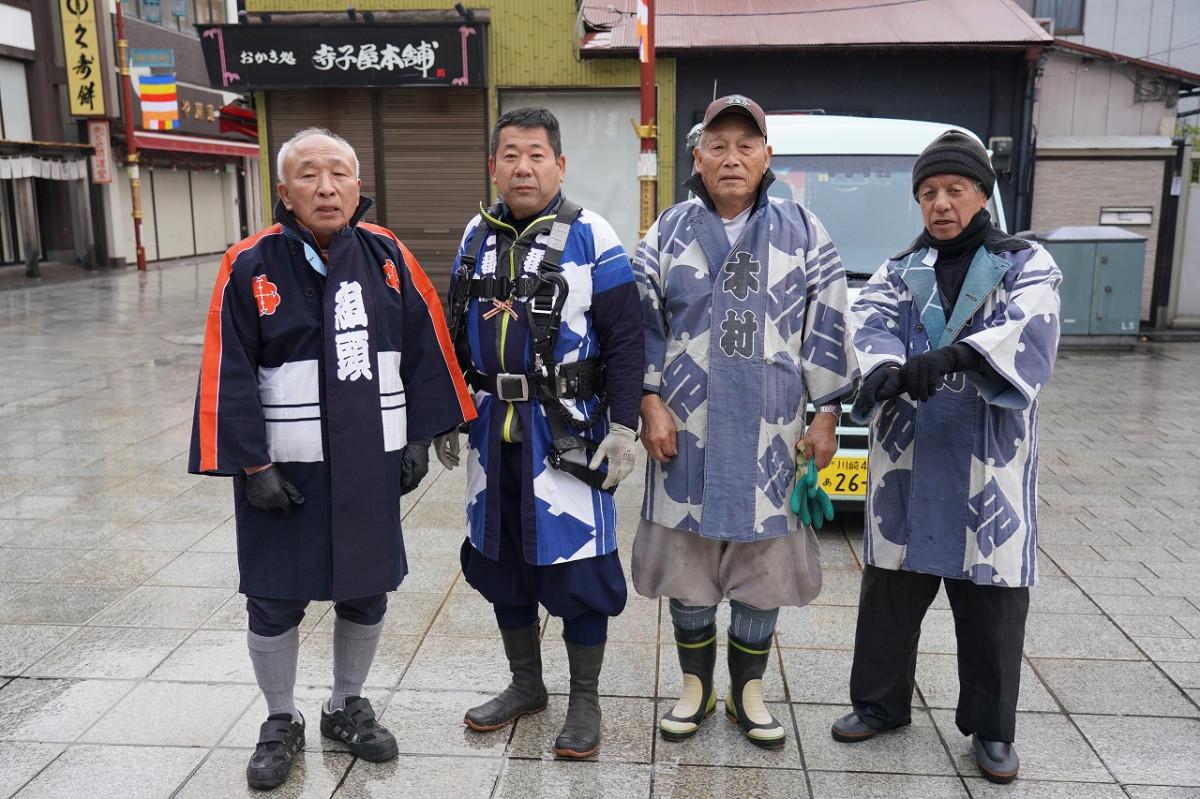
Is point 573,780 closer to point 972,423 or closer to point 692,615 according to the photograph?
point 692,615

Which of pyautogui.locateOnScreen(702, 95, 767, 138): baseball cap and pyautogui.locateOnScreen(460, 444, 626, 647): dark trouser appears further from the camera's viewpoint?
pyautogui.locateOnScreen(460, 444, 626, 647): dark trouser

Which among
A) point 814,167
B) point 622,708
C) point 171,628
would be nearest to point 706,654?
point 622,708

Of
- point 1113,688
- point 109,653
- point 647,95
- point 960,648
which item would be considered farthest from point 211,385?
point 647,95

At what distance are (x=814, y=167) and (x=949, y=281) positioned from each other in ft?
10.8

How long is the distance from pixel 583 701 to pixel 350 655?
794 mm

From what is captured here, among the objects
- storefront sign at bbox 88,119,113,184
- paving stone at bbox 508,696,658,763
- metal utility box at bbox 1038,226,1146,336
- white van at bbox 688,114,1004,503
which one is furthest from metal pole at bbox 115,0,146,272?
paving stone at bbox 508,696,658,763

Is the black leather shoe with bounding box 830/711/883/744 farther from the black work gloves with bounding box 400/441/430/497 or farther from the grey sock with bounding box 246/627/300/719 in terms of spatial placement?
the grey sock with bounding box 246/627/300/719

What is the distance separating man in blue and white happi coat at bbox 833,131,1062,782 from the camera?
9.61ft

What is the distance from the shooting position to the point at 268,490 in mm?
2955

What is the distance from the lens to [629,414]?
126 inches

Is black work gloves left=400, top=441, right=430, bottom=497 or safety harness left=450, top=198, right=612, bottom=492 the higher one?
safety harness left=450, top=198, right=612, bottom=492

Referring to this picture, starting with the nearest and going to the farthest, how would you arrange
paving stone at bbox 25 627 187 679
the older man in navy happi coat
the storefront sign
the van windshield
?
the older man in navy happi coat → paving stone at bbox 25 627 187 679 → the van windshield → the storefront sign

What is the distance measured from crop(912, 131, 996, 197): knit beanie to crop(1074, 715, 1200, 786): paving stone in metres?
1.84

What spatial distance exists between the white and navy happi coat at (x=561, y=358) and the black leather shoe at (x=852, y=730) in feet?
3.32
